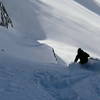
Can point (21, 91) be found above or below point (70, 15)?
above

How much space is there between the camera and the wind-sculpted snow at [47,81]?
665 cm

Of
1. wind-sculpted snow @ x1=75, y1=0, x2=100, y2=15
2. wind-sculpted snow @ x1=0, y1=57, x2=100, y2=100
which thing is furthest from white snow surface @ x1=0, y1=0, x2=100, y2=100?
wind-sculpted snow @ x1=75, y1=0, x2=100, y2=15

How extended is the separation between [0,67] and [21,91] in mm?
1390

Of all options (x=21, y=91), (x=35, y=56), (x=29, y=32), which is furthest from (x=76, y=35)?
(x=21, y=91)

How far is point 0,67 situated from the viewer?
313 inches

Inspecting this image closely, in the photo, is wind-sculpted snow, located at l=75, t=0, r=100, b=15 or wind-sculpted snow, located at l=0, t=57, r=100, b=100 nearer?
wind-sculpted snow, located at l=0, t=57, r=100, b=100

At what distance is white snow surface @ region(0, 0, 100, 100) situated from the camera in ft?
22.6

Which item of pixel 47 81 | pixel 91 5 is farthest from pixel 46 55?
pixel 91 5

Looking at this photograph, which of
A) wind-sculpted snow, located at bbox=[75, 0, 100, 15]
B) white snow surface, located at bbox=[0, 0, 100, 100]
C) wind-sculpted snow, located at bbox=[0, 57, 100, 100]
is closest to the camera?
wind-sculpted snow, located at bbox=[0, 57, 100, 100]

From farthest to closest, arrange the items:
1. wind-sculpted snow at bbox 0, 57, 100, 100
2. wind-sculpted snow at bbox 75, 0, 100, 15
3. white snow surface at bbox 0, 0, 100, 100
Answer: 1. wind-sculpted snow at bbox 75, 0, 100, 15
2. white snow surface at bbox 0, 0, 100, 100
3. wind-sculpted snow at bbox 0, 57, 100, 100

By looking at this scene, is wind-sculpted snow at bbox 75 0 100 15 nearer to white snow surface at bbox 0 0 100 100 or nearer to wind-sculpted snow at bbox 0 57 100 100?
white snow surface at bbox 0 0 100 100

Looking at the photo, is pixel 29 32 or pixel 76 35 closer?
pixel 29 32

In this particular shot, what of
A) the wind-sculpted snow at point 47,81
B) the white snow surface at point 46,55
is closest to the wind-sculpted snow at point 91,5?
the white snow surface at point 46,55

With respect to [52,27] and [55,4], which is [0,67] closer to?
[52,27]
